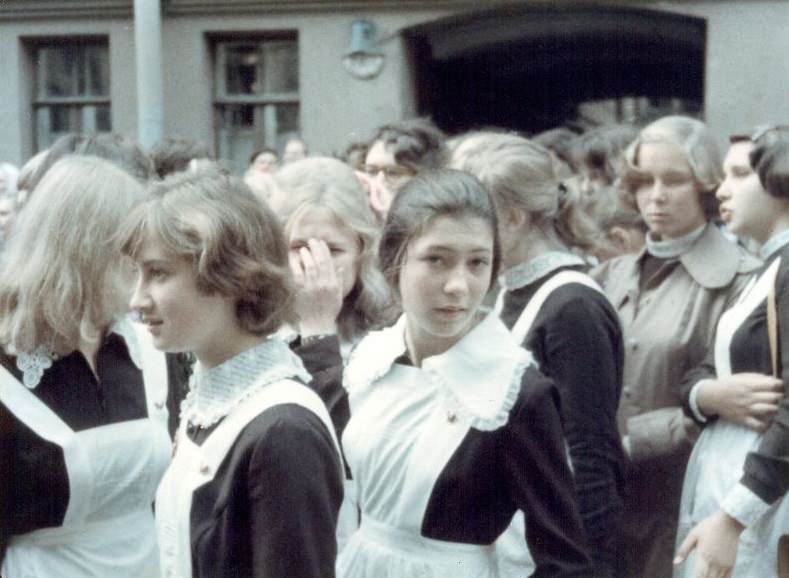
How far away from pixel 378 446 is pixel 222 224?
0.55 meters

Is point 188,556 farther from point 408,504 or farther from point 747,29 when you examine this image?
point 747,29

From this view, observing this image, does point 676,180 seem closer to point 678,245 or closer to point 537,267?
point 678,245

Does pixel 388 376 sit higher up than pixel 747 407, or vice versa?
pixel 388 376

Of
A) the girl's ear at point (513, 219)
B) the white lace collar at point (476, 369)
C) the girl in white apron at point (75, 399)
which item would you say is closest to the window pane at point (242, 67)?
the girl's ear at point (513, 219)

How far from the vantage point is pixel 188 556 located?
2172 millimetres

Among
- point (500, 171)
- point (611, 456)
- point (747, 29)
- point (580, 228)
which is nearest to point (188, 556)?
point (611, 456)

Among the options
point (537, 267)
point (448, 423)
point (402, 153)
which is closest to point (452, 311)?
point (448, 423)

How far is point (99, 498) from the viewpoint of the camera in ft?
8.63

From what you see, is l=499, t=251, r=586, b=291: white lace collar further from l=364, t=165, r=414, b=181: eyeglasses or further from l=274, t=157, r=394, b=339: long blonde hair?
l=364, t=165, r=414, b=181: eyeglasses

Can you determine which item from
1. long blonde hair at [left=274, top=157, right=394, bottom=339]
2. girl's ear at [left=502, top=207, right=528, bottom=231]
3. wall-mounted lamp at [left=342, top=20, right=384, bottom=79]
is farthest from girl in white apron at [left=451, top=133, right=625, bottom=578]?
wall-mounted lamp at [left=342, top=20, right=384, bottom=79]

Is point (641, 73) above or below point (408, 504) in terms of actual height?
above

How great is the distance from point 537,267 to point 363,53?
7324mm

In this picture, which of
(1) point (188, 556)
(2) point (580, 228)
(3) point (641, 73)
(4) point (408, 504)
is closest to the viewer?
(1) point (188, 556)

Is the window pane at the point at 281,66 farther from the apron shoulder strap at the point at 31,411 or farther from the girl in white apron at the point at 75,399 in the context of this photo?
the apron shoulder strap at the point at 31,411
